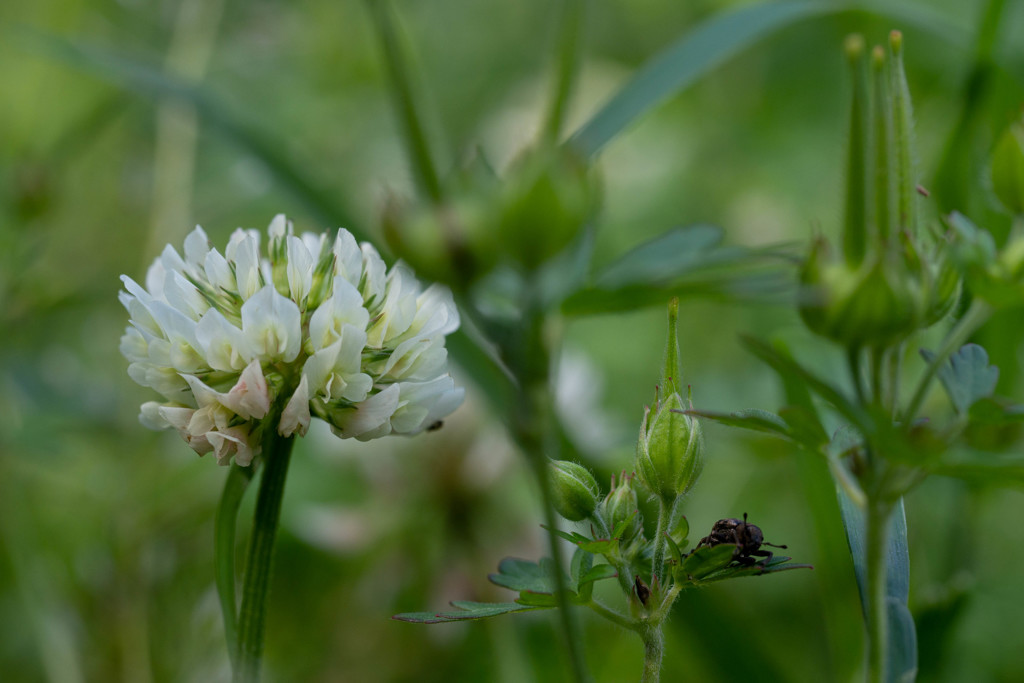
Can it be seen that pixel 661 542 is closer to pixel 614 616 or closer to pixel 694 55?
pixel 614 616

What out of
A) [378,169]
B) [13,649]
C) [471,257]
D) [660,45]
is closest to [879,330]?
[471,257]

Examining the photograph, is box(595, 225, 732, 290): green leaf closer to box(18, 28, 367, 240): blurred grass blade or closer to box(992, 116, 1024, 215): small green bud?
box(992, 116, 1024, 215): small green bud

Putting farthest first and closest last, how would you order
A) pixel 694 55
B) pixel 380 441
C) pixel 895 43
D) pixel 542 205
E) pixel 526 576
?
pixel 380 441 → pixel 694 55 → pixel 526 576 → pixel 895 43 → pixel 542 205

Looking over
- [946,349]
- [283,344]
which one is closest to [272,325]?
[283,344]

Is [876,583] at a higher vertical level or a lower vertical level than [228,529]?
lower

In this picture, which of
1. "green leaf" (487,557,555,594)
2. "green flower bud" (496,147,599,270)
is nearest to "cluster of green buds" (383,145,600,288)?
"green flower bud" (496,147,599,270)
